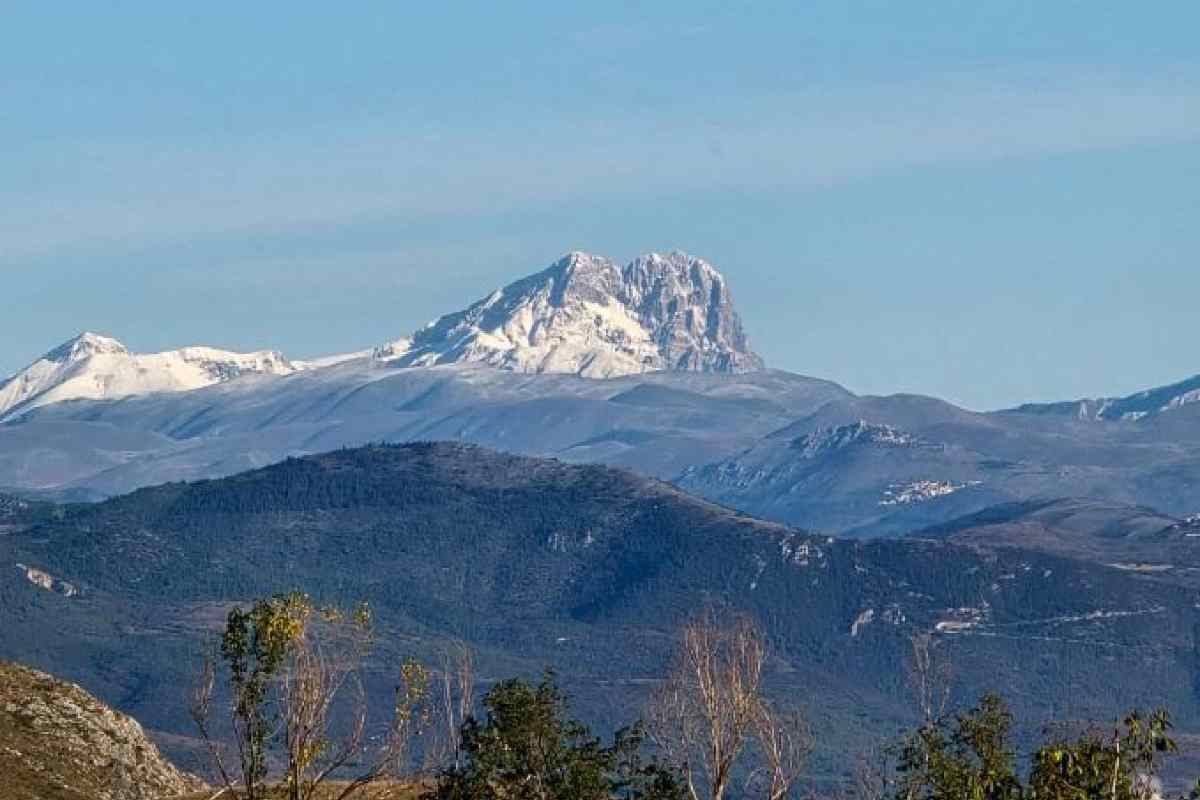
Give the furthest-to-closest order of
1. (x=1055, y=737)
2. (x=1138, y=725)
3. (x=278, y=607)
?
(x=1055, y=737)
(x=278, y=607)
(x=1138, y=725)

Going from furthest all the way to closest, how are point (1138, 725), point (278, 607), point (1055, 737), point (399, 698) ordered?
point (1055, 737), point (399, 698), point (278, 607), point (1138, 725)

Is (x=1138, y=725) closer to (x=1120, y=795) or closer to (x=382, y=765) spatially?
(x=1120, y=795)

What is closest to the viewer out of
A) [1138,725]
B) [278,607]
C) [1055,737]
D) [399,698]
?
[1138,725]

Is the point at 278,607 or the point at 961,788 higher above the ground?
the point at 278,607

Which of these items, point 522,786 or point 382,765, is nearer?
point 382,765

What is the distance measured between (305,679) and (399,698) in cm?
2306

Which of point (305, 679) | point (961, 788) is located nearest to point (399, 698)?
point (305, 679)

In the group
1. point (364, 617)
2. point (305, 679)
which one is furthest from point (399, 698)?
point (305, 679)

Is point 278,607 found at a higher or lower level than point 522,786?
higher

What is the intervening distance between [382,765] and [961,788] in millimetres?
42185

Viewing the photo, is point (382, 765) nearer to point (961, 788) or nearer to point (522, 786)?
point (522, 786)

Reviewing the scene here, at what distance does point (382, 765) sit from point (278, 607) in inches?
649

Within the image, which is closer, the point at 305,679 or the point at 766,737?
the point at 305,679

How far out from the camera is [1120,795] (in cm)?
15400
